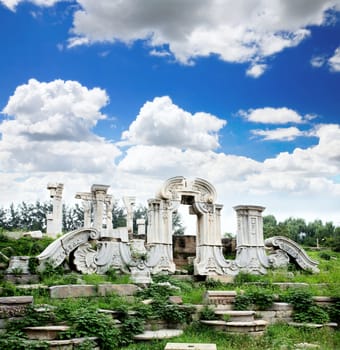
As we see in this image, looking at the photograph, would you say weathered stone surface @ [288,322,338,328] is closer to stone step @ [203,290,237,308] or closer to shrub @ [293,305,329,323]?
shrub @ [293,305,329,323]

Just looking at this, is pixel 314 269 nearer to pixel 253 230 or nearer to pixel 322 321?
pixel 253 230

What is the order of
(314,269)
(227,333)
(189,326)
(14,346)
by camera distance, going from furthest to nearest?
(314,269)
(189,326)
(227,333)
(14,346)

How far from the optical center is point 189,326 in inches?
386

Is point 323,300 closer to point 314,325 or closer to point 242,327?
point 314,325

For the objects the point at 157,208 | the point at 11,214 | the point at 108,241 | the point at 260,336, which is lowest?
the point at 260,336

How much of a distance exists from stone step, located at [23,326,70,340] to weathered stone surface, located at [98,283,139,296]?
2.40 metres

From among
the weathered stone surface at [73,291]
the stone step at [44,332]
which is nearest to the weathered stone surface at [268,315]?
the weathered stone surface at [73,291]

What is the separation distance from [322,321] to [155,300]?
12.5 ft

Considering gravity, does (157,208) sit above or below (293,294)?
above

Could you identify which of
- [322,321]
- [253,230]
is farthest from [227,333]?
[253,230]

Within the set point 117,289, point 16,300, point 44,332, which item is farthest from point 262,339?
point 16,300

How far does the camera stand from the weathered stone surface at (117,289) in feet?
34.7

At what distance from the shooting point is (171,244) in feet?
46.4

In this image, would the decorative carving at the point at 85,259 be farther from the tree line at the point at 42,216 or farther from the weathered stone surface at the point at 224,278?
the tree line at the point at 42,216
